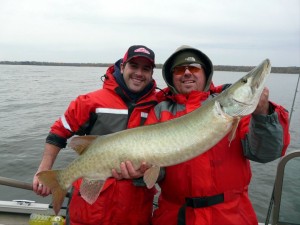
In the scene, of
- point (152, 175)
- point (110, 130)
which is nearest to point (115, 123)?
point (110, 130)

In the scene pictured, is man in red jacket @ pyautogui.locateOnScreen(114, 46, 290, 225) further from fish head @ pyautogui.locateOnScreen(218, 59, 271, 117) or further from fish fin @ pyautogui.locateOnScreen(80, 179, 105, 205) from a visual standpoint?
fish fin @ pyautogui.locateOnScreen(80, 179, 105, 205)

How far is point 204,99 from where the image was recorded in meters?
3.42

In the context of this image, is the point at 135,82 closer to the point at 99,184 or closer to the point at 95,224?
the point at 99,184

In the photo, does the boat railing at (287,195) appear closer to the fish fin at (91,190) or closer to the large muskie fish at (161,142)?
the large muskie fish at (161,142)

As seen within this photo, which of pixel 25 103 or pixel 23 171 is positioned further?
pixel 25 103

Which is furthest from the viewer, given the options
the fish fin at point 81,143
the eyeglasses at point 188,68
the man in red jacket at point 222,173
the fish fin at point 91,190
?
the eyeglasses at point 188,68

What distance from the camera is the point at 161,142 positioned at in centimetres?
295

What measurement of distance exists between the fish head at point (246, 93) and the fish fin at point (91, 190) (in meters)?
1.44

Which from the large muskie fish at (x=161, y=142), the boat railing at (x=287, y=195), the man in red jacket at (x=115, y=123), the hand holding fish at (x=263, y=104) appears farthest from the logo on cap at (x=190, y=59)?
the boat railing at (x=287, y=195)

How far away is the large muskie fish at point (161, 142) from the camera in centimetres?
269

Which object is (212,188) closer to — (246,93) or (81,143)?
(246,93)

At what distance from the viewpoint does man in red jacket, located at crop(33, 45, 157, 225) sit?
127 inches

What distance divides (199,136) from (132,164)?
2.31ft

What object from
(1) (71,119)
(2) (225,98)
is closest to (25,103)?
(1) (71,119)
